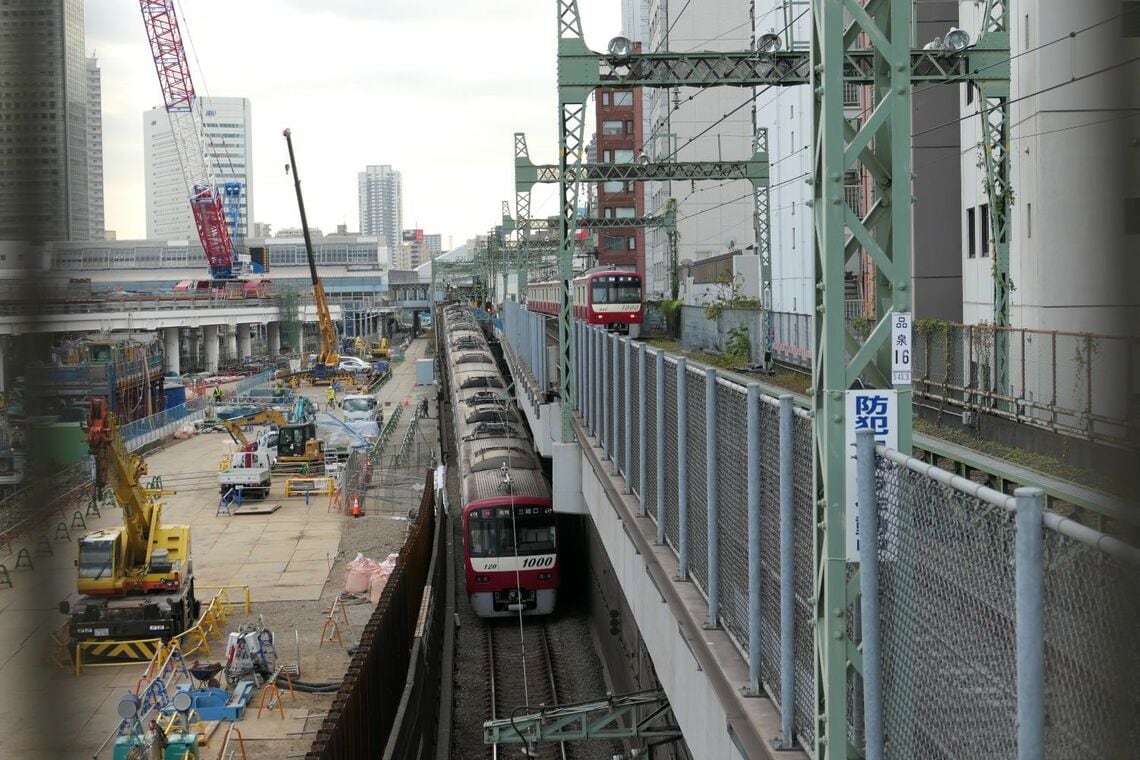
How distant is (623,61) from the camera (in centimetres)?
1590

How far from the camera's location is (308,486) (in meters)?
35.3

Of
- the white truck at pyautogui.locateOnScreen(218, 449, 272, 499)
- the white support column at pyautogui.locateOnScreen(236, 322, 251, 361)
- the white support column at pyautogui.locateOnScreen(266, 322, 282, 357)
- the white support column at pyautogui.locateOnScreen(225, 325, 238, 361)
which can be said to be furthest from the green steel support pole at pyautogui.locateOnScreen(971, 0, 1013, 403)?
the white support column at pyautogui.locateOnScreen(266, 322, 282, 357)

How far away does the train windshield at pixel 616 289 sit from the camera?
37.2 meters

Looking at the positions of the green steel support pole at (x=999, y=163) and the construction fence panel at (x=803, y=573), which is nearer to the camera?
the construction fence panel at (x=803, y=573)

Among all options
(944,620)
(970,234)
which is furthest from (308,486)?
(944,620)

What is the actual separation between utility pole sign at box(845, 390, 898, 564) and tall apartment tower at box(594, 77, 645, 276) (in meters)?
64.2

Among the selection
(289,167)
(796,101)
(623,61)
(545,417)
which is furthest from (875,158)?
(289,167)

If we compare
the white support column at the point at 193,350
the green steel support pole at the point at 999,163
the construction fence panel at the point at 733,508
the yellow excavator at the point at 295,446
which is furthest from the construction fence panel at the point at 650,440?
the white support column at the point at 193,350

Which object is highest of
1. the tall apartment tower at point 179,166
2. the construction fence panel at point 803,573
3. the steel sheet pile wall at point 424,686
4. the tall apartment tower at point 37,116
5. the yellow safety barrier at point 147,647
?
the tall apartment tower at point 179,166

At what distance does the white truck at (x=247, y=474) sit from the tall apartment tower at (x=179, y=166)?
76.6ft

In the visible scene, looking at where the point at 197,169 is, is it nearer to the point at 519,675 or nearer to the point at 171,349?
the point at 171,349

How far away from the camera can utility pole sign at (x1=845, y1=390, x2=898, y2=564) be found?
5.01m

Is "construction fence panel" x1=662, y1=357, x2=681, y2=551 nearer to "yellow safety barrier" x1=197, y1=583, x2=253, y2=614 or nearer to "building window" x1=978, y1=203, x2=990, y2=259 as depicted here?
"yellow safety barrier" x1=197, y1=583, x2=253, y2=614

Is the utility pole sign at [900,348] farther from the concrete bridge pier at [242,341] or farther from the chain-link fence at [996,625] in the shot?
the concrete bridge pier at [242,341]
